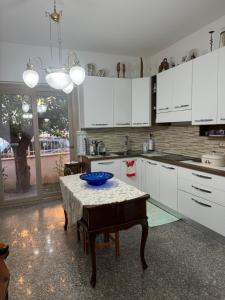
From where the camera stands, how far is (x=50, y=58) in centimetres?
383

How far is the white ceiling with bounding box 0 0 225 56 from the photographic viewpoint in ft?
8.27

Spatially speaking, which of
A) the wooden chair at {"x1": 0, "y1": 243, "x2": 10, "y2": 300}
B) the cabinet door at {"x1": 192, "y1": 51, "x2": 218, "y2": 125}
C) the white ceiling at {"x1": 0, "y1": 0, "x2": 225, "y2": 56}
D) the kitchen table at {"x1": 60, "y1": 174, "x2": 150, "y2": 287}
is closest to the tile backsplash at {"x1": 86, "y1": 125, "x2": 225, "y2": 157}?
the cabinet door at {"x1": 192, "y1": 51, "x2": 218, "y2": 125}

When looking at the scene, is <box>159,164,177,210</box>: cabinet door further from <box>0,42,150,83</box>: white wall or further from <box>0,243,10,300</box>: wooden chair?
<box>0,243,10,300</box>: wooden chair

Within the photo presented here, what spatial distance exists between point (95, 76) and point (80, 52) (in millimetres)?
610

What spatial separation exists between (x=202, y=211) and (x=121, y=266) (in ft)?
4.05

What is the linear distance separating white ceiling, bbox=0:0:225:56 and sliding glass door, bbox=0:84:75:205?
3.16ft

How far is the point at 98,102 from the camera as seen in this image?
3844 millimetres

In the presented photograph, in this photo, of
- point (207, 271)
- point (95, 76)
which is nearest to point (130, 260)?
point (207, 271)

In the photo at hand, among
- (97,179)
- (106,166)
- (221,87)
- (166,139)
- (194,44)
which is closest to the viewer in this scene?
(97,179)

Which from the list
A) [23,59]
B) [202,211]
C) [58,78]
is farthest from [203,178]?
[23,59]

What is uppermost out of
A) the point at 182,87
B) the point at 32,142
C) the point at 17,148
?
the point at 182,87

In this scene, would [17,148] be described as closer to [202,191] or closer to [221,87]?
[202,191]

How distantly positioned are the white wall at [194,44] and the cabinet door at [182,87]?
1.44ft

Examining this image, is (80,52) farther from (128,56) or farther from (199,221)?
(199,221)
